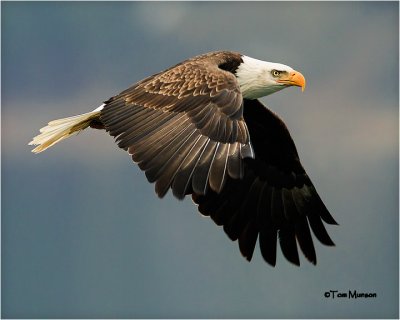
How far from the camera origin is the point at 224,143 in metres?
8.08

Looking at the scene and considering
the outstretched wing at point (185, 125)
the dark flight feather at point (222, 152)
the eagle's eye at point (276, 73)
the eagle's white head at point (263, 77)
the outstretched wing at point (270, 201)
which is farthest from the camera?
the outstretched wing at point (270, 201)

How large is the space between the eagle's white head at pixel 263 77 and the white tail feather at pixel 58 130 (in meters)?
1.63

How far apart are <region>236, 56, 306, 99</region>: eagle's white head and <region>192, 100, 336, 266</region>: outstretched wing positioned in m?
0.60

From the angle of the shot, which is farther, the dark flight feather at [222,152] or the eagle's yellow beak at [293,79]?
the eagle's yellow beak at [293,79]

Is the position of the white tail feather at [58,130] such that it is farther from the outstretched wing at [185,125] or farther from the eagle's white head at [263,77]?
the eagle's white head at [263,77]

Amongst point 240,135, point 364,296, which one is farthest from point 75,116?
point 364,296

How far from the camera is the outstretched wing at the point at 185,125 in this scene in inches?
308

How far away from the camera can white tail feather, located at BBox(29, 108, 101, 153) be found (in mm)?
9898

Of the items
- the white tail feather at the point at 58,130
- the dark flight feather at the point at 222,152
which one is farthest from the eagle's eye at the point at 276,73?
the white tail feather at the point at 58,130

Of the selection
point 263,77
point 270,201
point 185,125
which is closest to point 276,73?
point 263,77

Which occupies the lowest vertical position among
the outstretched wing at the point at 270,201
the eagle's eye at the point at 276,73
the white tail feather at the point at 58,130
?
the outstretched wing at the point at 270,201

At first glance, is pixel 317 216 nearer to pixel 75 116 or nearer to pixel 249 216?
pixel 249 216

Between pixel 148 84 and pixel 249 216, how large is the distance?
223 centimetres

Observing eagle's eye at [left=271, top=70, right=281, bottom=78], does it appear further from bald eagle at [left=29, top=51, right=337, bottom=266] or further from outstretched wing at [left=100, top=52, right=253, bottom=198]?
outstretched wing at [left=100, top=52, right=253, bottom=198]
